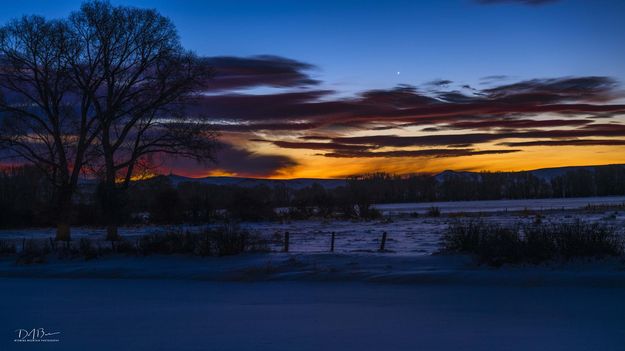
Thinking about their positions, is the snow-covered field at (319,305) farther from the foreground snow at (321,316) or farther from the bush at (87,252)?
the bush at (87,252)

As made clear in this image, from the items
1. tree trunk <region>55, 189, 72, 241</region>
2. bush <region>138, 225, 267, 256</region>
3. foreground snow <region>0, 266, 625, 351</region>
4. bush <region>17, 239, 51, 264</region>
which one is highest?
tree trunk <region>55, 189, 72, 241</region>

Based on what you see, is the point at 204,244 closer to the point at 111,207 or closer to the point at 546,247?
the point at 546,247

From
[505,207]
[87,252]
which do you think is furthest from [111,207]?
[505,207]

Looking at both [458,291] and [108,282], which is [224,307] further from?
[108,282]

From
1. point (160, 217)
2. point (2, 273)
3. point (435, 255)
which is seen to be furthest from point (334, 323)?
point (160, 217)

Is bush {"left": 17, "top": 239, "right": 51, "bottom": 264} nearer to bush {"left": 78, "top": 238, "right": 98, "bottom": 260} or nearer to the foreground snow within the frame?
bush {"left": 78, "top": 238, "right": 98, "bottom": 260}

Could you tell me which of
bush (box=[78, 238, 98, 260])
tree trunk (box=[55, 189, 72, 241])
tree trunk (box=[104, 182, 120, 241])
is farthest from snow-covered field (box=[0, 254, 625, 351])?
tree trunk (box=[55, 189, 72, 241])

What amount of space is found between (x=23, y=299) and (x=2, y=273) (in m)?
9.28

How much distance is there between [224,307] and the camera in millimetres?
14688

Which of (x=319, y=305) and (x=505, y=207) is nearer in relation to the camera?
(x=319, y=305)

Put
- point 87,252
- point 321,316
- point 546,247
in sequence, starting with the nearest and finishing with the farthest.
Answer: point 321,316 → point 546,247 → point 87,252

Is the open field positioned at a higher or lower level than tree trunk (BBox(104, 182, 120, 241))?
lower

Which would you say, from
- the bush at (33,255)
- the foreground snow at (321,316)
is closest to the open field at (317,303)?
the foreground snow at (321,316)

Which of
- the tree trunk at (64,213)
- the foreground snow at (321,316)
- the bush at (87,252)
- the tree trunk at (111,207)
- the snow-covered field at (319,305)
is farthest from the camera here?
the tree trunk at (111,207)
